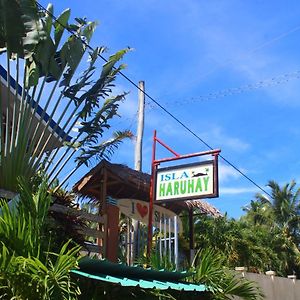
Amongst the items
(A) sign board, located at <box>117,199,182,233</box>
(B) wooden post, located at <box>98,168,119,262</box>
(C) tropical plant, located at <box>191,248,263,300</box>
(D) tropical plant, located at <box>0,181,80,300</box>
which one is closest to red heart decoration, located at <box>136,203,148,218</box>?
(A) sign board, located at <box>117,199,182,233</box>

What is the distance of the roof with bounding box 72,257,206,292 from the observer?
5824mm

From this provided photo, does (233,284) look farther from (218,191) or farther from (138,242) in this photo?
(138,242)

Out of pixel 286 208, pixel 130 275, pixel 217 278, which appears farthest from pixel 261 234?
pixel 130 275

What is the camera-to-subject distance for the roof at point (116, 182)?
10273 mm

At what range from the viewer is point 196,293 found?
7793mm

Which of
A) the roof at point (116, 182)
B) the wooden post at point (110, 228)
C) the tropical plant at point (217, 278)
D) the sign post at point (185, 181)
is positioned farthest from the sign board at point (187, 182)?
the tropical plant at point (217, 278)

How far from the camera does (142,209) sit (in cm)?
1168

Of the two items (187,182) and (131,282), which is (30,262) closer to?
(131,282)

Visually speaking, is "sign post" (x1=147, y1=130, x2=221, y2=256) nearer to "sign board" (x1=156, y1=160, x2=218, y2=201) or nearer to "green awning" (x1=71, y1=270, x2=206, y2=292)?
"sign board" (x1=156, y1=160, x2=218, y2=201)

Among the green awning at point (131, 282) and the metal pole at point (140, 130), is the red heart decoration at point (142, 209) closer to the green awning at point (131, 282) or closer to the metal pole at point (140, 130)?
the metal pole at point (140, 130)

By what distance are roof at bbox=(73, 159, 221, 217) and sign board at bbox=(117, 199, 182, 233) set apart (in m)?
0.20

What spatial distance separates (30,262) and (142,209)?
21.5ft

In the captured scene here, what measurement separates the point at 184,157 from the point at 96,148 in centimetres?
205

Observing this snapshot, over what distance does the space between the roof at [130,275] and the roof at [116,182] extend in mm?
3287
